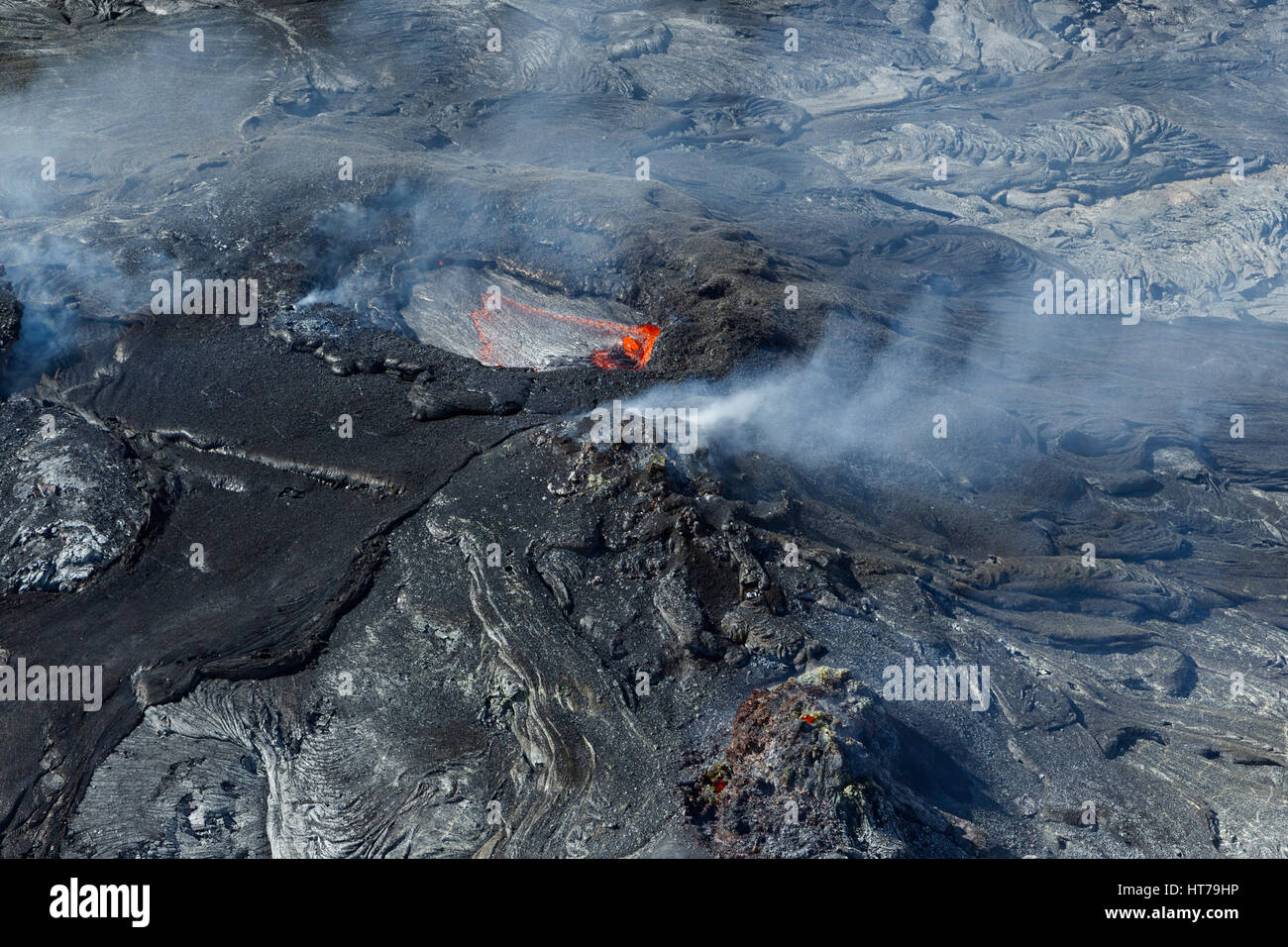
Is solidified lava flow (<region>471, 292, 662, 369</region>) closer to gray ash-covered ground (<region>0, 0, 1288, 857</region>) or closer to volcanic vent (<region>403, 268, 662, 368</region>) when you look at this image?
volcanic vent (<region>403, 268, 662, 368</region>)

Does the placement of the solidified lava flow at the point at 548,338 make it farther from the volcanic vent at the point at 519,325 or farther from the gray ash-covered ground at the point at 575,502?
the gray ash-covered ground at the point at 575,502

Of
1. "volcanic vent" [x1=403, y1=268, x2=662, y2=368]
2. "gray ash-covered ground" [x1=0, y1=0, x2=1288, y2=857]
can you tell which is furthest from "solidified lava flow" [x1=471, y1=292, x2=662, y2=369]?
"gray ash-covered ground" [x1=0, y1=0, x2=1288, y2=857]

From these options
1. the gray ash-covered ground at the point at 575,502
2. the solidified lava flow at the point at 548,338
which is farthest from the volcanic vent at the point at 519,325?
the gray ash-covered ground at the point at 575,502

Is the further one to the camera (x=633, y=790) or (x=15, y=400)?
(x=15, y=400)

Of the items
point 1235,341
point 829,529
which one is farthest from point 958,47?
point 829,529

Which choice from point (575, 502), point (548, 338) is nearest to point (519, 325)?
point (548, 338)

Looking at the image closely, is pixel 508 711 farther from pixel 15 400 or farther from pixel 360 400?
pixel 15 400
